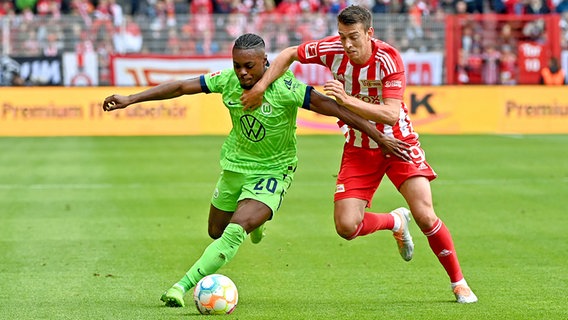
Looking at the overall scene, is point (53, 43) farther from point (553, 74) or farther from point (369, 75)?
point (369, 75)

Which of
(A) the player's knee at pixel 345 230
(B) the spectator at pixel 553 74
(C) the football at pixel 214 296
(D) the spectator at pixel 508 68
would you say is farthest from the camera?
(D) the spectator at pixel 508 68

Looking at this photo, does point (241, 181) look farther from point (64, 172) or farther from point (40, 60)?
point (40, 60)

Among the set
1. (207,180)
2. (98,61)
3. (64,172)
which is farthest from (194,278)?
(98,61)

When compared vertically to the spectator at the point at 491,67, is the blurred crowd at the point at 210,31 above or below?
above

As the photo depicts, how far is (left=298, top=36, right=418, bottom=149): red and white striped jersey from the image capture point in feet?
26.1

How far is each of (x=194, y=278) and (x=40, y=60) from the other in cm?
Result: 2209

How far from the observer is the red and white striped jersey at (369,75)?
7.96m

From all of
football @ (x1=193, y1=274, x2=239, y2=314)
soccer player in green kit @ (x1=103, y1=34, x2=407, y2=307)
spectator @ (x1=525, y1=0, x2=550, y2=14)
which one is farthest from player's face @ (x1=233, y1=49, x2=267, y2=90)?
spectator @ (x1=525, y1=0, x2=550, y2=14)

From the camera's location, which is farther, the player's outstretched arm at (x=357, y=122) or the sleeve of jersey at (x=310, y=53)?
the sleeve of jersey at (x=310, y=53)

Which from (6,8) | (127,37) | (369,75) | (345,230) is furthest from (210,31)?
(345,230)

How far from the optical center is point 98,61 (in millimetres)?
28984

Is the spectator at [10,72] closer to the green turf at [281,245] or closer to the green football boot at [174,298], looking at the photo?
the green turf at [281,245]

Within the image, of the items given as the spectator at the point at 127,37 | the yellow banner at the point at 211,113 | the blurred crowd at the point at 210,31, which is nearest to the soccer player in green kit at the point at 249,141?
the yellow banner at the point at 211,113

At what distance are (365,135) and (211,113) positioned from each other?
17310 mm
